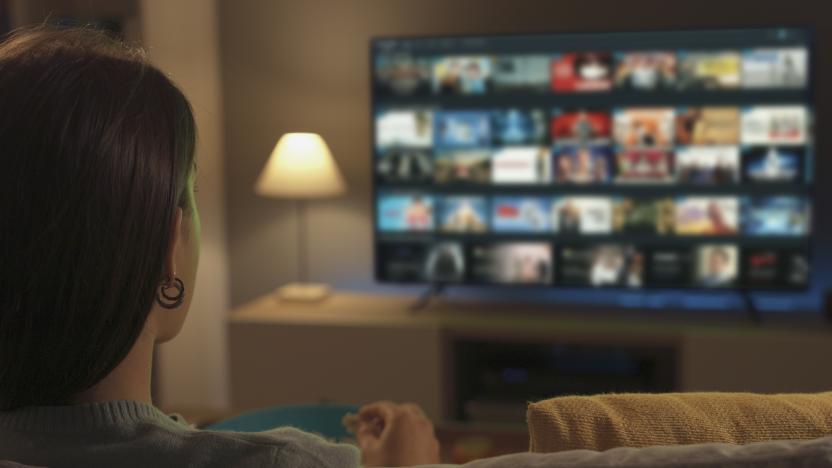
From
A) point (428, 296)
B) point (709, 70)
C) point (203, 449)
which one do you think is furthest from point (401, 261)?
point (203, 449)

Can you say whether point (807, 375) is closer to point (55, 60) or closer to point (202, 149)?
point (202, 149)

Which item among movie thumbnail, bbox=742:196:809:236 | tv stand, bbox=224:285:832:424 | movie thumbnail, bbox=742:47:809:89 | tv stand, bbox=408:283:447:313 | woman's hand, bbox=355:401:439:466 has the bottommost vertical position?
tv stand, bbox=224:285:832:424

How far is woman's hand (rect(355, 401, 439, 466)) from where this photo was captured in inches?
49.4

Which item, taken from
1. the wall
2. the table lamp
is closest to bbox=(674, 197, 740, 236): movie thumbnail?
the table lamp

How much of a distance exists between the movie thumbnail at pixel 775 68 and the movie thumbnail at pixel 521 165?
2.50ft

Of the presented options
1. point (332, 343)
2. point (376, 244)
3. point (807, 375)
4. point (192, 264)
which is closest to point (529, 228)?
point (376, 244)

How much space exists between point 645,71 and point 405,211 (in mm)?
1043

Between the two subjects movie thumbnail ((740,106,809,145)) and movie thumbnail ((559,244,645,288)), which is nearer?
movie thumbnail ((740,106,809,145))

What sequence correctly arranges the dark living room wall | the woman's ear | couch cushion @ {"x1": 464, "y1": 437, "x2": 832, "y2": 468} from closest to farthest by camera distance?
1. couch cushion @ {"x1": 464, "y1": 437, "x2": 832, "y2": 468}
2. the woman's ear
3. the dark living room wall

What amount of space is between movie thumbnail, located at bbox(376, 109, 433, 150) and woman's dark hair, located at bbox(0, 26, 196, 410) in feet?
8.84

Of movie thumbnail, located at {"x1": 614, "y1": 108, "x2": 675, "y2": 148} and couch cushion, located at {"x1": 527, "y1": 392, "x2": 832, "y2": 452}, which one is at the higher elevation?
movie thumbnail, located at {"x1": 614, "y1": 108, "x2": 675, "y2": 148}

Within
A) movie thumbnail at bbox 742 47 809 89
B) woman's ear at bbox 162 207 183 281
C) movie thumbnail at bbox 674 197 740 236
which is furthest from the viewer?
movie thumbnail at bbox 674 197 740 236

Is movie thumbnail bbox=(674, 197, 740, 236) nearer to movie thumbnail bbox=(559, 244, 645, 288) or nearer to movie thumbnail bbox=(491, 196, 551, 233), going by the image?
movie thumbnail bbox=(559, 244, 645, 288)

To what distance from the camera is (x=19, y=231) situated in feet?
2.49
